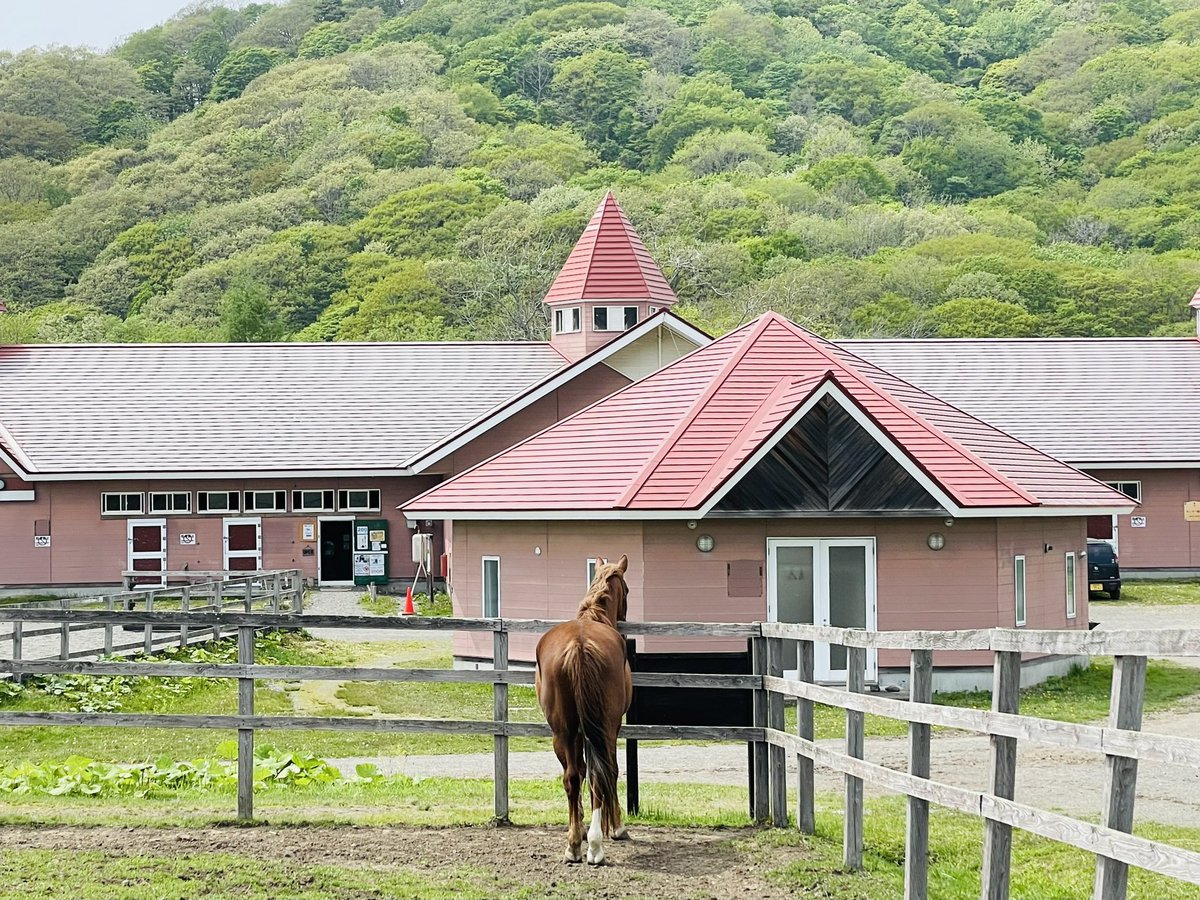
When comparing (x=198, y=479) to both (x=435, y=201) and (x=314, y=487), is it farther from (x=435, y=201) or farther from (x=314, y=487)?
(x=435, y=201)

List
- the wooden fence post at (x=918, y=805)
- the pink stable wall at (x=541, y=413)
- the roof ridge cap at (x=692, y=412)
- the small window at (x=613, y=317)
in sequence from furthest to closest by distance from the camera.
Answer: the small window at (x=613, y=317) → the pink stable wall at (x=541, y=413) → the roof ridge cap at (x=692, y=412) → the wooden fence post at (x=918, y=805)

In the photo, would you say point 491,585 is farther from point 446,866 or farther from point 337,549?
point 446,866

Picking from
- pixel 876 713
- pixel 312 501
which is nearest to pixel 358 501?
pixel 312 501

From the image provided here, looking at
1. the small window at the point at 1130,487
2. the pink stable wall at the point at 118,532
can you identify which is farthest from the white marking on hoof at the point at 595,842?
the small window at the point at 1130,487

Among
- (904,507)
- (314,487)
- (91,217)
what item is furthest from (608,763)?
(91,217)

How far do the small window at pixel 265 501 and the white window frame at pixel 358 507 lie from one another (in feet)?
4.41

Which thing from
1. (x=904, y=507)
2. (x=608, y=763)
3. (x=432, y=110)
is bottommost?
(x=608, y=763)

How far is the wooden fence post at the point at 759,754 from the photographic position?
424 inches

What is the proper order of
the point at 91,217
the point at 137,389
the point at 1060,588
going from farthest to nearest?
1. the point at 91,217
2. the point at 137,389
3. the point at 1060,588

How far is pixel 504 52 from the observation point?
6511 inches

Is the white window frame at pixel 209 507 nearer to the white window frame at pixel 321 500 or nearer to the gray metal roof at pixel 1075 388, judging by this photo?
the white window frame at pixel 321 500

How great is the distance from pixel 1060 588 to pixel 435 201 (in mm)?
90700

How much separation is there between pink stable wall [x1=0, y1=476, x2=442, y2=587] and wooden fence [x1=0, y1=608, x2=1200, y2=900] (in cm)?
2511

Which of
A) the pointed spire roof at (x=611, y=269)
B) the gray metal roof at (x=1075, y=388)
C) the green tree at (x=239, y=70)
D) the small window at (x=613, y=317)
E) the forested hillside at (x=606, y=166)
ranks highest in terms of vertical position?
the green tree at (x=239, y=70)
